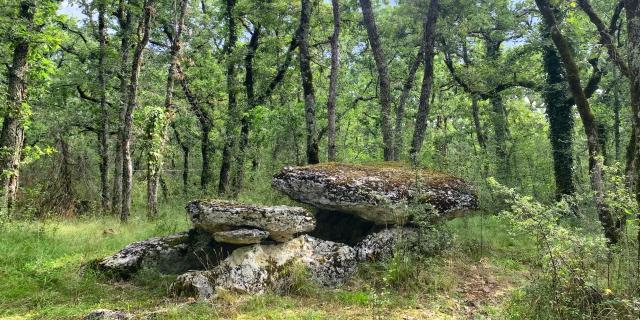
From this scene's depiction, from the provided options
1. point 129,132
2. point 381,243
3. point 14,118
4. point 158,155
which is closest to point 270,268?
point 381,243

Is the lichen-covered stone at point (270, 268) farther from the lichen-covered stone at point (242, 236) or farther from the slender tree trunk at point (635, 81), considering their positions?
the slender tree trunk at point (635, 81)

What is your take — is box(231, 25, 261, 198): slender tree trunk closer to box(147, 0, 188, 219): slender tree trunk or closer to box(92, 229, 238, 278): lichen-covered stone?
box(147, 0, 188, 219): slender tree trunk

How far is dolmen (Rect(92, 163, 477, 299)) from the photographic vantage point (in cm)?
785

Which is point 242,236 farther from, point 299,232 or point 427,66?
point 427,66

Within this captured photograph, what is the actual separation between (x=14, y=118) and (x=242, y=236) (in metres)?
9.25

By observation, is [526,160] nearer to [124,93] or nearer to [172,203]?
[172,203]

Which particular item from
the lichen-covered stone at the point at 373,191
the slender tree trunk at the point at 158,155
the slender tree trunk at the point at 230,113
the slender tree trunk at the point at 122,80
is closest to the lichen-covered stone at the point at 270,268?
the lichen-covered stone at the point at 373,191

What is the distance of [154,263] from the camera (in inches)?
346

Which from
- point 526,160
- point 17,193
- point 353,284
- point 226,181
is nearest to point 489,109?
point 526,160

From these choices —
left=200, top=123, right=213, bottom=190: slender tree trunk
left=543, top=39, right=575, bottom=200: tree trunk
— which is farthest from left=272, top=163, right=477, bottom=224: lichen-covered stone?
left=200, top=123, right=213, bottom=190: slender tree trunk

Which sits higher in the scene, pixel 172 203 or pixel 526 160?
pixel 526 160

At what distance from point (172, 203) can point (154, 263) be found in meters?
7.52

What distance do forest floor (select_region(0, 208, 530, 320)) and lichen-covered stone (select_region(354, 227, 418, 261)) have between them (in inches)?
12.0

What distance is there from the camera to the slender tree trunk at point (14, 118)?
12234mm
